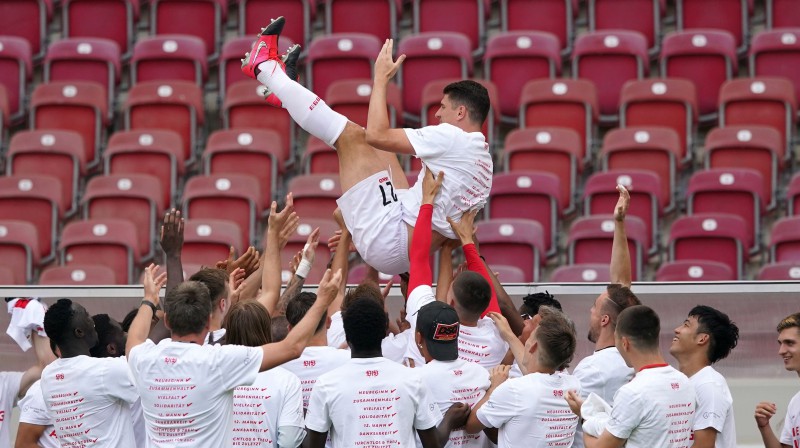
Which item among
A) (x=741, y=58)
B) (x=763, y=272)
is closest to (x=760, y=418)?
(x=763, y=272)

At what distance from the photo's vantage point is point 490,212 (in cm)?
1017

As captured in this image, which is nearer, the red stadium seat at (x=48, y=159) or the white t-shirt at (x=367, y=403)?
the white t-shirt at (x=367, y=403)

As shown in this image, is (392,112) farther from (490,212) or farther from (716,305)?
(716,305)

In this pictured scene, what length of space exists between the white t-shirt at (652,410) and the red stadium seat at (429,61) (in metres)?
6.45

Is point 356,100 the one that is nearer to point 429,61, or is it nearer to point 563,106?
point 429,61

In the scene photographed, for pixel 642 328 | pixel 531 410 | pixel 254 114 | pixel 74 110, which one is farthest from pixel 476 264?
pixel 74 110

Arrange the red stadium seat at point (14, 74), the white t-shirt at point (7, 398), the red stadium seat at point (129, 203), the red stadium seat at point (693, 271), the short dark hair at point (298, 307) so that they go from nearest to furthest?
the short dark hair at point (298, 307) → the white t-shirt at point (7, 398) → the red stadium seat at point (693, 271) → the red stadium seat at point (129, 203) → the red stadium seat at point (14, 74)

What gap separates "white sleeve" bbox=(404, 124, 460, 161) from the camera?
632cm

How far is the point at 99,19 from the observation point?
1241 cm

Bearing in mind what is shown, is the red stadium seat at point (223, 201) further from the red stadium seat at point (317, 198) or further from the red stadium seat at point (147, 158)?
the red stadium seat at point (147, 158)

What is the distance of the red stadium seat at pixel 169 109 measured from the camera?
37.1 feet

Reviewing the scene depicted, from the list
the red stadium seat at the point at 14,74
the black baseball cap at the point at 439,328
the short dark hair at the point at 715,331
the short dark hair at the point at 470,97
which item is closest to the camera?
the black baseball cap at the point at 439,328

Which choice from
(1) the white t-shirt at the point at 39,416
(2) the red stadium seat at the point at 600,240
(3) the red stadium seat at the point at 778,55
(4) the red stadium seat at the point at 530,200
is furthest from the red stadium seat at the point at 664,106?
(1) the white t-shirt at the point at 39,416

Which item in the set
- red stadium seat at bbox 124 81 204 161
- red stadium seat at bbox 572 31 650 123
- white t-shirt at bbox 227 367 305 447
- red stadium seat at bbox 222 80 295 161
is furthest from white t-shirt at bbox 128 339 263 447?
red stadium seat at bbox 572 31 650 123
